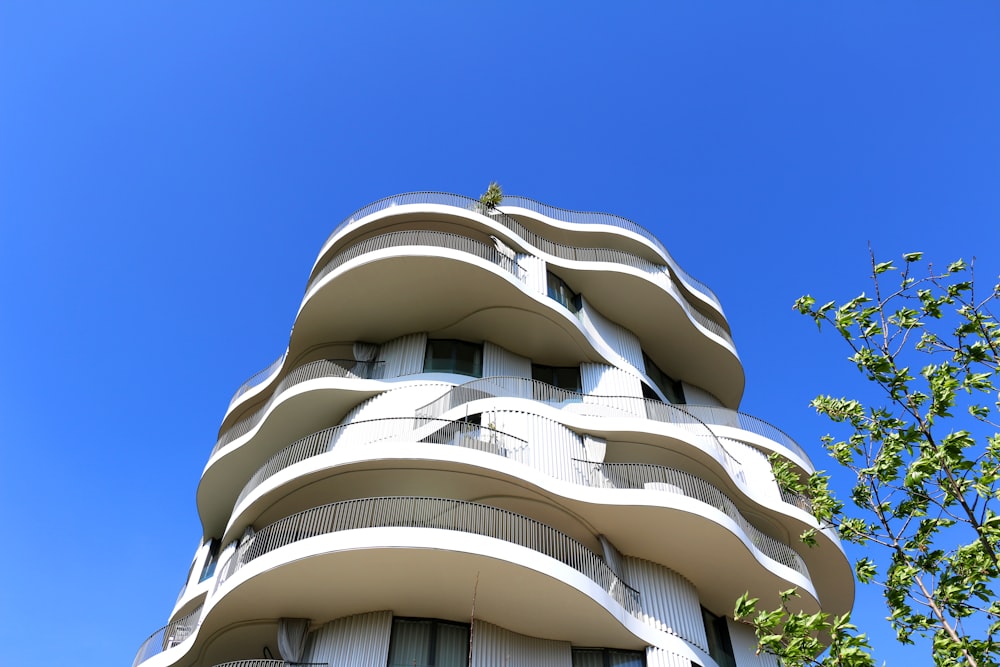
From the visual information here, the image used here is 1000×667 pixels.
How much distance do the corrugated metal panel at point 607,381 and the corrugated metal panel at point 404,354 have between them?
535cm

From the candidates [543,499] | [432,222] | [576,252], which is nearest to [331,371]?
[432,222]

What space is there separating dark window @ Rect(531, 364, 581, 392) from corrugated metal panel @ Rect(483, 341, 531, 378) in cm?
38

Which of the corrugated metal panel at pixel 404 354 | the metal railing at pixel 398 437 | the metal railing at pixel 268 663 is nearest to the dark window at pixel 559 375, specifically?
the corrugated metal panel at pixel 404 354

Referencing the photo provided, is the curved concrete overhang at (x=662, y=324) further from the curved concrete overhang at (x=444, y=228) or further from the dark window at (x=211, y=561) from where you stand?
the dark window at (x=211, y=561)

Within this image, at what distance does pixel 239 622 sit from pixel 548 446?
839cm

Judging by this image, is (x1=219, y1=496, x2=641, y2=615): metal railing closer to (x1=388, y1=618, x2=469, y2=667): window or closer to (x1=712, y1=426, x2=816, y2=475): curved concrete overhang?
(x1=388, y1=618, x2=469, y2=667): window

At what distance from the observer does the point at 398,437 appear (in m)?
18.4

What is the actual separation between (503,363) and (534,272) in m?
3.60

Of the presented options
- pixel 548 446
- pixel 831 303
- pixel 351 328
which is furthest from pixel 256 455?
pixel 831 303

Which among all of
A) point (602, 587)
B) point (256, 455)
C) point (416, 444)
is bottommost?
point (602, 587)

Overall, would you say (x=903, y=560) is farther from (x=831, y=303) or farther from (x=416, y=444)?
(x=416, y=444)

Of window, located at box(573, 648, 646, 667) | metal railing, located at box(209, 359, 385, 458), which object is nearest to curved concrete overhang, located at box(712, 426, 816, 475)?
window, located at box(573, 648, 646, 667)

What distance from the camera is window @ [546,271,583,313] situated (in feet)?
81.4

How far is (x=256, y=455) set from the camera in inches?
909
